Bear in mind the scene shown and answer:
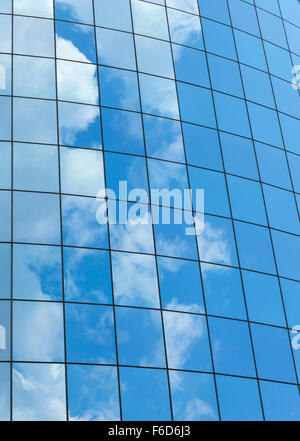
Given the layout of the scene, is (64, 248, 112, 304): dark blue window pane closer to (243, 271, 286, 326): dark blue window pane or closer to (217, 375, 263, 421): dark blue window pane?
(217, 375, 263, 421): dark blue window pane

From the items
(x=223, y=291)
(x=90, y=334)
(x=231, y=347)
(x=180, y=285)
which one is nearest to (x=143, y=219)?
(x=180, y=285)

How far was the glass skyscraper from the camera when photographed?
104ft

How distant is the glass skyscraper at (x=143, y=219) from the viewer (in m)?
31.7

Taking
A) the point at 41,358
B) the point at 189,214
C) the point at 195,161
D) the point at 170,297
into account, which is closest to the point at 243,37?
the point at 195,161

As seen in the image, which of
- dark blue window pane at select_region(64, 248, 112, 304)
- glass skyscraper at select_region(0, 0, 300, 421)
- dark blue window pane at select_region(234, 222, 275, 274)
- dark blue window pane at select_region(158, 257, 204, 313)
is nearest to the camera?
glass skyscraper at select_region(0, 0, 300, 421)

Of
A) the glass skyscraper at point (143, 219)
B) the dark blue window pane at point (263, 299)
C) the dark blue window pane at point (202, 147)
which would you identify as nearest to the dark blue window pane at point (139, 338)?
the glass skyscraper at point (143, 219)

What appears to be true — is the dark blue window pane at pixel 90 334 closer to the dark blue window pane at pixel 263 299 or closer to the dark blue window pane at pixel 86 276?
the dark blue window pane at pixel 86 276

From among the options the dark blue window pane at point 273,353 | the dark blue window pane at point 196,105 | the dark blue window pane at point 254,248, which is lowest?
the dark blue window pane at point 273,353

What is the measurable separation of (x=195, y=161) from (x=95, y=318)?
11.1m

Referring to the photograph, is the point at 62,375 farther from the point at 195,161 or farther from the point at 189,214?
the point at 195,161

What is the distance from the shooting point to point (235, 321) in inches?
→ 1372

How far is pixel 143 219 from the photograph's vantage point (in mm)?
35750
